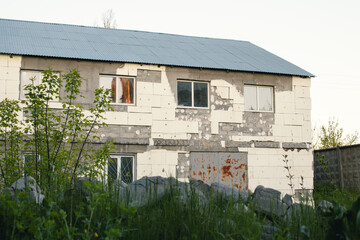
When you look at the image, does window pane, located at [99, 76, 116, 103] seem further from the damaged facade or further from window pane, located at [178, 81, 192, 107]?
window pane, located at [178, 81, 192, 107]

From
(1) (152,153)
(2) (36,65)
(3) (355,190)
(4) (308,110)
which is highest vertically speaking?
(2) (36,65)

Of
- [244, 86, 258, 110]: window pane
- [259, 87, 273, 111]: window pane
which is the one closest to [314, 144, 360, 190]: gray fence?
[259, 87, 273, 111]: window pane

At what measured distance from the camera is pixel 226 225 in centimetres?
484

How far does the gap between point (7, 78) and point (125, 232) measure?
10246mm

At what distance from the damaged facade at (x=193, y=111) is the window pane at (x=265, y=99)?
0.11ft

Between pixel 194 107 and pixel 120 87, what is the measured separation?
2.48 metres

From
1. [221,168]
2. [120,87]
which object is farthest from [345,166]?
[120,87]

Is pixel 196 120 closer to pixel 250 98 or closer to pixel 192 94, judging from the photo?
pixel 192 94

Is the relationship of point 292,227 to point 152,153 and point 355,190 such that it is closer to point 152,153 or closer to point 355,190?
point 152,153

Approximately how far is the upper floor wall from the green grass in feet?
29.0

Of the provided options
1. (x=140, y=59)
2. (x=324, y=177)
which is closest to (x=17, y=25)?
(x=140, y=59)

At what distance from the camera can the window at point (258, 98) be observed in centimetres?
1585

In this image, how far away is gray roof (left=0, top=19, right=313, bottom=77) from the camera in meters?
14.5

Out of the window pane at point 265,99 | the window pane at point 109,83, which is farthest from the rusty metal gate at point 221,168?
the window pane at point 109,83
